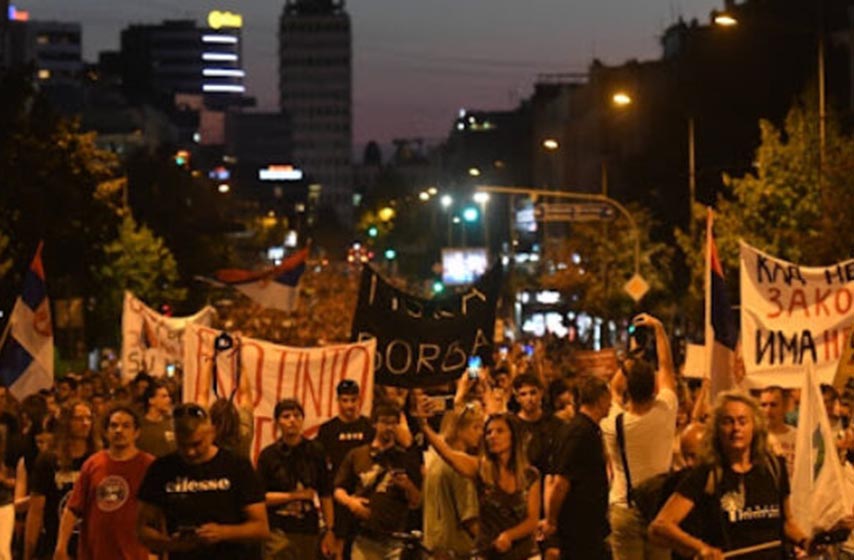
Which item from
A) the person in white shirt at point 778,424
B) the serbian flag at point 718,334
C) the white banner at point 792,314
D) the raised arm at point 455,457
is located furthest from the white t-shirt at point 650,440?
the white banner at point 792,314

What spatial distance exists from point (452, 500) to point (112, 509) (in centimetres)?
207

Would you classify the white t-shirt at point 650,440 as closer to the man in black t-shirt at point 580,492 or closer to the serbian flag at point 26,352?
the man in black t-shirt at point 580,492

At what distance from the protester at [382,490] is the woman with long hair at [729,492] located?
12.9ft

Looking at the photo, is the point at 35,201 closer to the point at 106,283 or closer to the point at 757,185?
the point at 106,283

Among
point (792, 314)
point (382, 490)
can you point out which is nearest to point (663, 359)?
point (382, 490)

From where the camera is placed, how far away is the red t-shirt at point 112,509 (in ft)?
34.0

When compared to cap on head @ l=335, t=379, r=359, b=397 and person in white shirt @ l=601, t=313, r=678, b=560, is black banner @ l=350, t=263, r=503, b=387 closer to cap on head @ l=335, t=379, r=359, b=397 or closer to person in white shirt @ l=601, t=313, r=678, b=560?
cap on head @ l=335, t=379, r=359, b=397

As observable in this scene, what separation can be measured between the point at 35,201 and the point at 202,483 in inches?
1663

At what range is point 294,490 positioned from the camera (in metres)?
13.1

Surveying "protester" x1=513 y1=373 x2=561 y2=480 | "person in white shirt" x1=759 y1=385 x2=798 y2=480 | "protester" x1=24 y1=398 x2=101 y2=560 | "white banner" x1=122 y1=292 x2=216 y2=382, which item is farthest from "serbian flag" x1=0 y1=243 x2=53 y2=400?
"person in white shirt" x1=759 y1=385 x2=798 y2=480

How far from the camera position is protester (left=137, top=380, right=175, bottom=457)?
549 inches

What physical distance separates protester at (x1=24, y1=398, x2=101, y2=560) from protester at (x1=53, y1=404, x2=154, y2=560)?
164 cm

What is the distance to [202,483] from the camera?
30.1 feet

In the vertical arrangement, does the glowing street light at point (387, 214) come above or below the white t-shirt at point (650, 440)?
above
